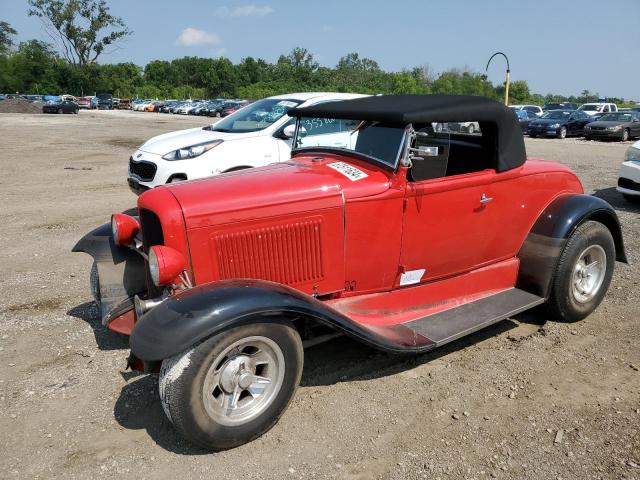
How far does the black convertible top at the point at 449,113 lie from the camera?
3.58m

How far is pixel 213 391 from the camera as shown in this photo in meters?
2.85

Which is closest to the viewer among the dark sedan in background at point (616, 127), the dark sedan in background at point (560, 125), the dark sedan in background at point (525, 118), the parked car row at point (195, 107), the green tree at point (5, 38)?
the dark sedan in background at point (616, 127)

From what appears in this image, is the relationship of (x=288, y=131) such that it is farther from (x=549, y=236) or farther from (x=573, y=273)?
(x=573, y=273)

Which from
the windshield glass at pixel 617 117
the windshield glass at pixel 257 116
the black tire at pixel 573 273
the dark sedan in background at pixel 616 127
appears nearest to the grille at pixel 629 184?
the black tire at pixel 573 273

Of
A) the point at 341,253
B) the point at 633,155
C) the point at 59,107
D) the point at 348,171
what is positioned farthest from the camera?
the point at 59,107

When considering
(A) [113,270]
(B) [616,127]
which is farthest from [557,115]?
(A) [113,270]

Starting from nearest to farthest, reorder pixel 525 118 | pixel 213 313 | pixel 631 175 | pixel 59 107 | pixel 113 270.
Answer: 1. pixel 213 313
2. pixel 113 270
3. pixel 631 175
4. pixel 525 118
5. pixel 59 107

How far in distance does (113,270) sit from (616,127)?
931 inches

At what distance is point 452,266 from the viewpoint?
4008 millimetres

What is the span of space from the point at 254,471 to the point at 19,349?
237 centimetres

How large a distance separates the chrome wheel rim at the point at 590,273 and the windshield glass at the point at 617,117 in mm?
21779

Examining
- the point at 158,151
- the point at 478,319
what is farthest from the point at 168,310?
the point at 158,151

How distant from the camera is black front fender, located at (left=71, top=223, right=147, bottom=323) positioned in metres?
3.82

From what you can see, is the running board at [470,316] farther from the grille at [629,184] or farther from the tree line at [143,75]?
the tree line at [143,75]
